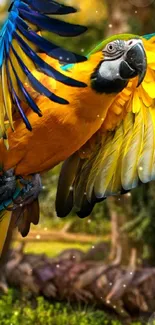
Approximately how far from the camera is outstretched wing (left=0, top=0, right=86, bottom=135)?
111 cm

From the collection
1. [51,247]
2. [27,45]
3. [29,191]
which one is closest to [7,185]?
[29,191]

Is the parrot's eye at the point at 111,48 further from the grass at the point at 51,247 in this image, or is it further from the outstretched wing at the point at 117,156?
the grass at the point at 51,247

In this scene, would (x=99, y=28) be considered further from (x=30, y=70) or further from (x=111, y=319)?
(x=111, y=319)

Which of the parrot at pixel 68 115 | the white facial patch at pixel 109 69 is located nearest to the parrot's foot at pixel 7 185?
the parrot at pixel 68 115

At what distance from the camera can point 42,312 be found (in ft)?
4.50

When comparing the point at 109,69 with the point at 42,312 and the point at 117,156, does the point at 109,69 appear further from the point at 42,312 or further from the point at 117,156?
the point at 42,312

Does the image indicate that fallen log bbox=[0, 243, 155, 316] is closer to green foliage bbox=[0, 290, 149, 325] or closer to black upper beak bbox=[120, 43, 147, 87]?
green foliage bbox=[0, 290, 149, 325]

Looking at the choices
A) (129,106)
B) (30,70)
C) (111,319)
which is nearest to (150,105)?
(129,106)

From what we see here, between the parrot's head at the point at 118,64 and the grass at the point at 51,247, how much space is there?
13.3 inches

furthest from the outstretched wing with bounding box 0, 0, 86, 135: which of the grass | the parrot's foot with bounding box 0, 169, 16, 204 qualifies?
the grass

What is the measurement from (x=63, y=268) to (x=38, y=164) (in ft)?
0.78

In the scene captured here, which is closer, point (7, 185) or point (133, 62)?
point (133, 62)

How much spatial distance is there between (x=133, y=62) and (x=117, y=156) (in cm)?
21

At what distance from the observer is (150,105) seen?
128 cm
